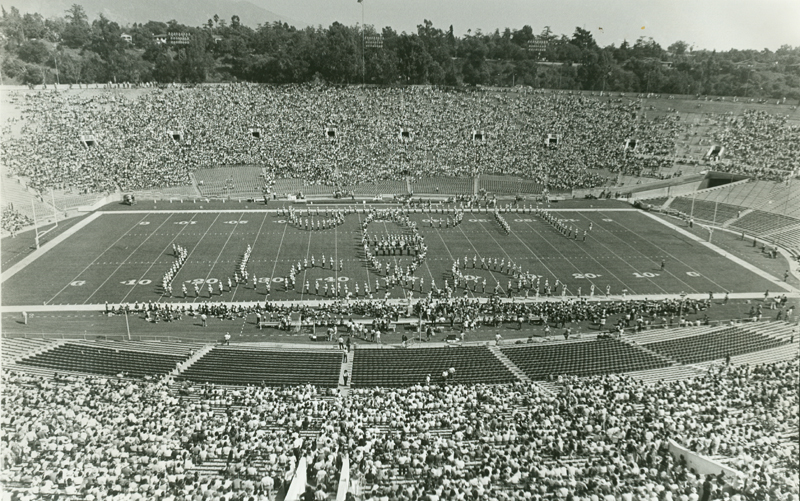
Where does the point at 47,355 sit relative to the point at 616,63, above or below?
below

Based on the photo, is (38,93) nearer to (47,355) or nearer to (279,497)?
(47,355)

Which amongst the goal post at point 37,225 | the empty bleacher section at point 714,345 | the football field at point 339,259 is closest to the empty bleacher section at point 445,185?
the football field at point 339,259

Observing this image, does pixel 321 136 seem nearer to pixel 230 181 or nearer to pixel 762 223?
pixel 230 181

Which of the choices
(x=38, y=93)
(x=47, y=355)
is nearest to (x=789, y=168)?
(x=47, y=355)

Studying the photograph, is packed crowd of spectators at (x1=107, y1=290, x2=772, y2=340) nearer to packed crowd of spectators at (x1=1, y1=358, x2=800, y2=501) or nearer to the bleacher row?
the bleacher row

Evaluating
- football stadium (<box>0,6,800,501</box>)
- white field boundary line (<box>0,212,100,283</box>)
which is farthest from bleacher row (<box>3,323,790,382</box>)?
white field boundary line (<box>0,212,100,283</box>)

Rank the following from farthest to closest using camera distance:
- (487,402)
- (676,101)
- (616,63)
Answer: (616,63) → (676,101) → (487,402)
